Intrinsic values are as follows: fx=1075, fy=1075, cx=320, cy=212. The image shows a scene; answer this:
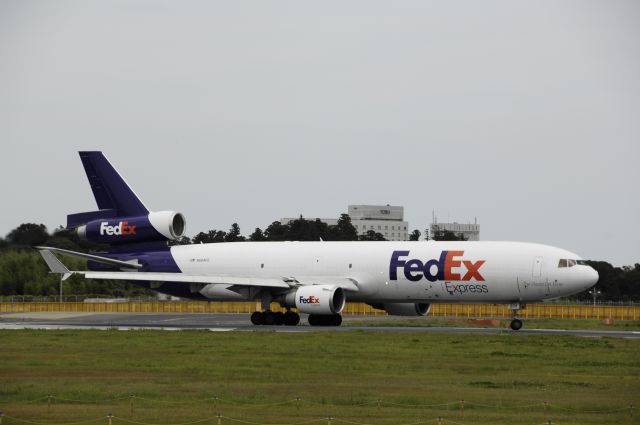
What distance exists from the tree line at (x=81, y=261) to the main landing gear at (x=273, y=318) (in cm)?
728

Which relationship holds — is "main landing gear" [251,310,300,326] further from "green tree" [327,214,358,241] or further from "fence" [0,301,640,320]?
"green tree" [327,214,358,241]

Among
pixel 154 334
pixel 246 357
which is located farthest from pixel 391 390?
pixel 154 334

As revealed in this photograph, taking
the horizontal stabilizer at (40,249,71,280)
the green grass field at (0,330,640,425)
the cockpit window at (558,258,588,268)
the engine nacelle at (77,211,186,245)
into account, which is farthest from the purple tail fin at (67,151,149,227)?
the cockpit window at (558,258,588,268)

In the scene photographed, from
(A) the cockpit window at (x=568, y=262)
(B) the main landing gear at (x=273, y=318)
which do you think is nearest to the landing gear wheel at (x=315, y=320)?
(B) the main landing gear at (x=273, y=318)

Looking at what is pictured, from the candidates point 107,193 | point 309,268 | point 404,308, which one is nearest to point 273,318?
point 309,268

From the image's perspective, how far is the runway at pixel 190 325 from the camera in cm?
5356

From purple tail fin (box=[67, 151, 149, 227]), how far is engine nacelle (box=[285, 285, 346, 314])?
13878 mm

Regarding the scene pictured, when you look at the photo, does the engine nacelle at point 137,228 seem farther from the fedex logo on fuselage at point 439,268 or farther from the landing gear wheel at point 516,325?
the landing gear wheel at point 516,325

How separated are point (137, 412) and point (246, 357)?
13487mm

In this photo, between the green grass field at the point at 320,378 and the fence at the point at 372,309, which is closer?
the green grass field at the point at 320,378

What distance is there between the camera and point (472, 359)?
3831 cm

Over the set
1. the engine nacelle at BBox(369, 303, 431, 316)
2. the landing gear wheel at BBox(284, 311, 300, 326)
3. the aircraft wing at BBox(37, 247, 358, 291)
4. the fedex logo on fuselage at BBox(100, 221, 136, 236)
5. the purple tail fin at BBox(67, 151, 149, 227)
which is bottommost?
the landing gear wheel at BBox(284, 311, 300, 326)

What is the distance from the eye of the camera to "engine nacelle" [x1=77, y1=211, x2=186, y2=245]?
6481cm

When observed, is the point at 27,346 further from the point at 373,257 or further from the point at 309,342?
the point at 373,257
